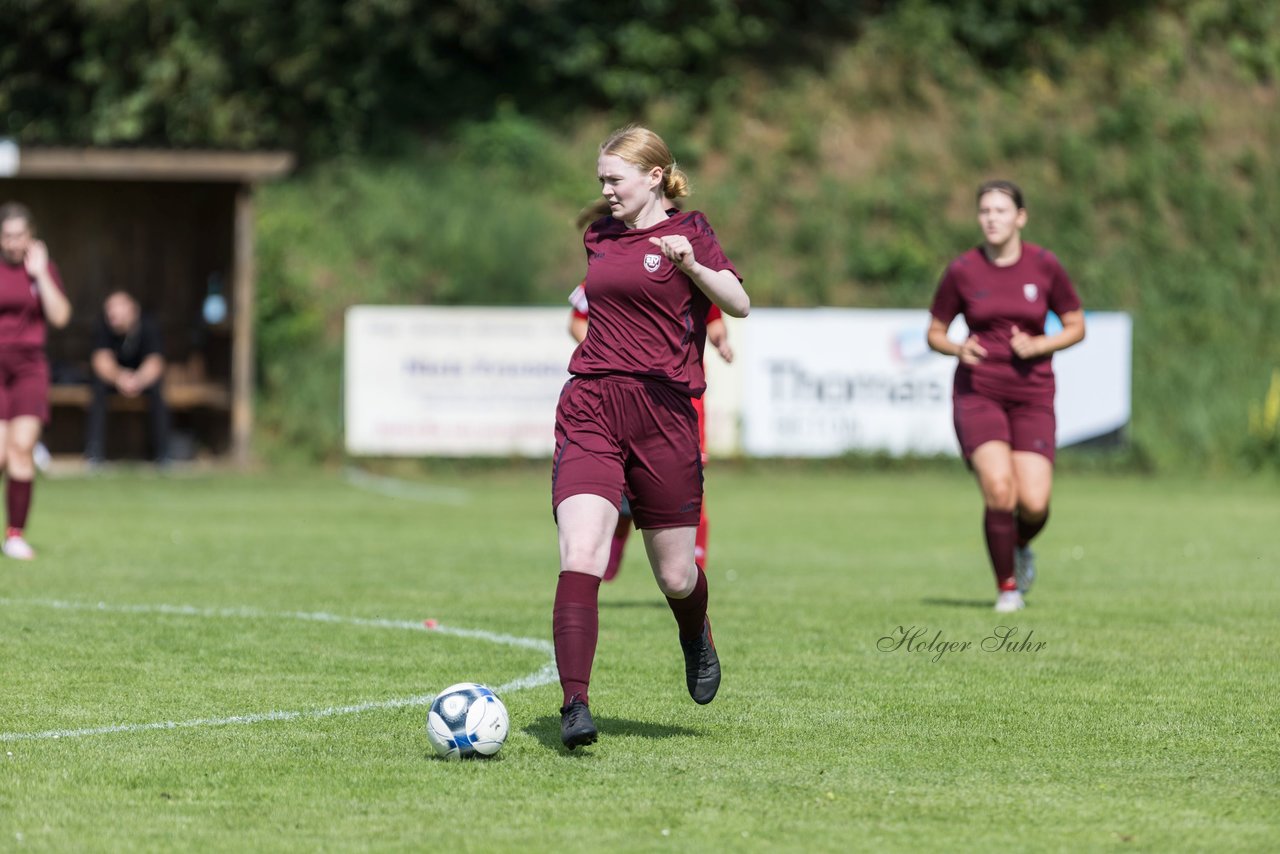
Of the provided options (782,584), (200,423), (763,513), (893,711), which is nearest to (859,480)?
(763,513)

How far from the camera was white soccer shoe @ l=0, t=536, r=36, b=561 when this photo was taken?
475 inches

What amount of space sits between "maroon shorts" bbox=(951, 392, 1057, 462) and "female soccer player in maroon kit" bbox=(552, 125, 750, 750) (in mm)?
3979

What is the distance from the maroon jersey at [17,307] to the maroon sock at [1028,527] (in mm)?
5976

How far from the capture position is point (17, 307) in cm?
1160

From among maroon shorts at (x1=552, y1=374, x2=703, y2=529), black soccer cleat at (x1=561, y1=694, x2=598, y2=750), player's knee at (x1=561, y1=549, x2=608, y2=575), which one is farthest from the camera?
maroon shorts at (x1=552, y1=374, x2=703, y2=529)

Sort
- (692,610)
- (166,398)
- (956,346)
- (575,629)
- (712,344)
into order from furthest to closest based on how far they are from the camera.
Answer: (166,398) < (956,346) < (712,344) < (692,610) < (575,629)

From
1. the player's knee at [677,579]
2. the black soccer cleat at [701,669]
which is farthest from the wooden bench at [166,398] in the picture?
the player's knee at [677,579]

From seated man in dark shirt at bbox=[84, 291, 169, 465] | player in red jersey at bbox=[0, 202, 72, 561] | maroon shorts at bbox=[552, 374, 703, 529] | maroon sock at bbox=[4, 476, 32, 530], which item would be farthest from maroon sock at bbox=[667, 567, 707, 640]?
seated man in dark shirt at bbox=[84, 291, 169, 465]

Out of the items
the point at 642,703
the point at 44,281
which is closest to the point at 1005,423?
the point at 642,703

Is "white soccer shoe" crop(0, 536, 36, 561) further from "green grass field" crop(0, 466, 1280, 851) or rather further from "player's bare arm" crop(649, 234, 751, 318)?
"player's bare arm" crop(649, 234, 751, 318)

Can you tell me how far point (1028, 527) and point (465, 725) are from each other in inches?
210

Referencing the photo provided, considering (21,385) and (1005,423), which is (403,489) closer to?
(21,385)

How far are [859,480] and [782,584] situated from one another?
1118 cm

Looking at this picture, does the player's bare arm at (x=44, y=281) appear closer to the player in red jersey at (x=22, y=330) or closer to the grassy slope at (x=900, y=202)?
the player in red jersey at (x=22, y=330)
